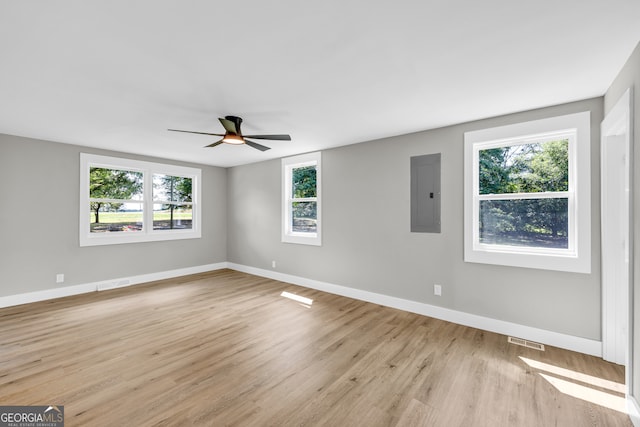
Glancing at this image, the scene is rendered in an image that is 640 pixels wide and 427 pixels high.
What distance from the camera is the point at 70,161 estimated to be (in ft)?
14.5

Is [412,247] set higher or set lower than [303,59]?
lower

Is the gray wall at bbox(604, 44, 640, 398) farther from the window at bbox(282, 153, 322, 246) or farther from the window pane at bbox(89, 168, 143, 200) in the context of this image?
the window pane at bbox(89, 168, 143, 200)

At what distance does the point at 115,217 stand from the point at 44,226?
955mm

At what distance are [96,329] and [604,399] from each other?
4.88 m

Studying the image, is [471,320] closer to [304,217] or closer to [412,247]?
[412,247]

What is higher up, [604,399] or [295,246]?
[295,246]

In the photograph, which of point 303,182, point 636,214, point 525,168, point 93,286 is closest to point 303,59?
point 636,214

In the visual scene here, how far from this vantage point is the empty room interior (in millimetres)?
1765

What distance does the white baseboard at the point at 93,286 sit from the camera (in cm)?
394

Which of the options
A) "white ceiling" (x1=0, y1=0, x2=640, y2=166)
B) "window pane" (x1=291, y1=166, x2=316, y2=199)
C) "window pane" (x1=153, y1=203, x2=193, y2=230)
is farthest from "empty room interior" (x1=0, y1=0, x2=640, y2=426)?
"window pane" (x1=153, y1=203, x2=193, y2=230)

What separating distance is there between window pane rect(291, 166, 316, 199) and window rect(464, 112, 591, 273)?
8.51ft

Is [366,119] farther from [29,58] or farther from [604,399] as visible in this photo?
[604,399]

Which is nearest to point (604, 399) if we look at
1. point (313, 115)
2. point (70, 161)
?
point (313, 115)

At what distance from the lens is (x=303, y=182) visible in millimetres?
5203
